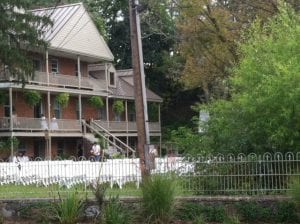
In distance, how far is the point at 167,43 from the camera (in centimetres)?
5956

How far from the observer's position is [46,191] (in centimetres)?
1678

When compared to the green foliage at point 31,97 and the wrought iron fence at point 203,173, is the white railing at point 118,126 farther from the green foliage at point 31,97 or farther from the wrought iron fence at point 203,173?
the wrought iron fence at point 203,173

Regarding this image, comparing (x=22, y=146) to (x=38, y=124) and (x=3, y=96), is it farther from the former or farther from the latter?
(x=3, y=96)

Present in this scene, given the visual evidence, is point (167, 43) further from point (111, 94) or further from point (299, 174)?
point (299, 174)

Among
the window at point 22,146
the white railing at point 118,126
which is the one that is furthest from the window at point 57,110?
the window at point 22,146

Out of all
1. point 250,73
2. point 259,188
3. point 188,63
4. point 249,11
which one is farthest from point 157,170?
point 188,63

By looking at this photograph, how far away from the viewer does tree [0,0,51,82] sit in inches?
982

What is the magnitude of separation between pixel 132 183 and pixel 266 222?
381cm

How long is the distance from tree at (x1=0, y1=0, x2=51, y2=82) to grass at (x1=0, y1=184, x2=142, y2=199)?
29.8ft

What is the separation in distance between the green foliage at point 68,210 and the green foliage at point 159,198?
→ 1.65m

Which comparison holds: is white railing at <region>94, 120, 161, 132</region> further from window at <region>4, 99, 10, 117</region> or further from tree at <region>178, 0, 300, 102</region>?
tree at <region>178, 0, 300, 102</region>

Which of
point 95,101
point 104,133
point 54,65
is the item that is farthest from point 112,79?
point 54,65

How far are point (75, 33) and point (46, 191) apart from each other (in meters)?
27.7

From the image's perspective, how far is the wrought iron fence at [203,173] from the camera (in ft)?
49.5
